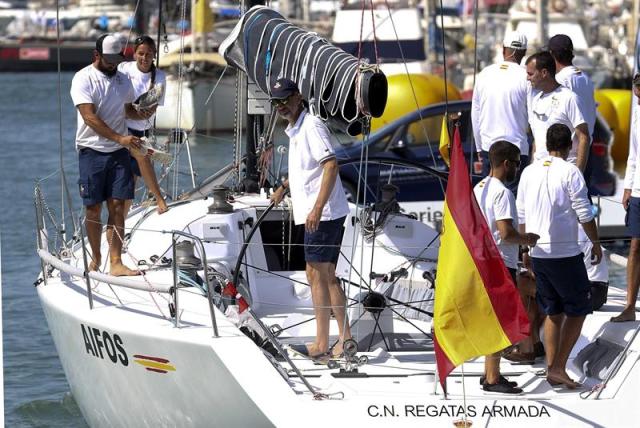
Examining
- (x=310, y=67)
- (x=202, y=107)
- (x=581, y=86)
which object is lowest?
(x=202, y=107)

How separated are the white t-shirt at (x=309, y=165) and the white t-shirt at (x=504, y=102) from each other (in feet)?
5.60

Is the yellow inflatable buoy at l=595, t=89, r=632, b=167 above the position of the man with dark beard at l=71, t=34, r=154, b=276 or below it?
below

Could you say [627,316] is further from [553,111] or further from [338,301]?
[338,301]

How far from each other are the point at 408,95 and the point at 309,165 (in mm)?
16021

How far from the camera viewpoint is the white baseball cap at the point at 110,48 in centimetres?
838

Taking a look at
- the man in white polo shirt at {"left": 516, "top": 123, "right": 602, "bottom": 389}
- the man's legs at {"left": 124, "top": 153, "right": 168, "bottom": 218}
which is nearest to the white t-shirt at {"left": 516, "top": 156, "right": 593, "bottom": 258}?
the man in white polo shirt at {"left": 516, "top": 123, "right": 602, "bottom": 389}

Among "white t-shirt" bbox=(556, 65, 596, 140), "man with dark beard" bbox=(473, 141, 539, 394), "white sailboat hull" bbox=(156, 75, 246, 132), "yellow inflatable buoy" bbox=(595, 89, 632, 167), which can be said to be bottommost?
"white sailboat hull" bbox=(156, 75, 246, 132)

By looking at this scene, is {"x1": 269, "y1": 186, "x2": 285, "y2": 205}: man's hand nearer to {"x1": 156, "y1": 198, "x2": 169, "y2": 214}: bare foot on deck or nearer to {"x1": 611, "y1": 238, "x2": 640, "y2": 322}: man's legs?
{"x1": 156, "y1": 198, "x2": 169, "y2": 214}: bare foot on deck

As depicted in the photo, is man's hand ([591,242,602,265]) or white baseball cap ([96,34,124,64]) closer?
man's hand ([591,242,602,265])

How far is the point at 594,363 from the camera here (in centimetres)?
754

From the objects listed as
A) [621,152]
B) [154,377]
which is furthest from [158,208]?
[621,152]

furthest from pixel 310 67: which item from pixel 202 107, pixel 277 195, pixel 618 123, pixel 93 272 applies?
pixel 202 107

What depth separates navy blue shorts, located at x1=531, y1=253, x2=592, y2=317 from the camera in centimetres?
708

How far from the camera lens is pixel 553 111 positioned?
8531 millimetres
